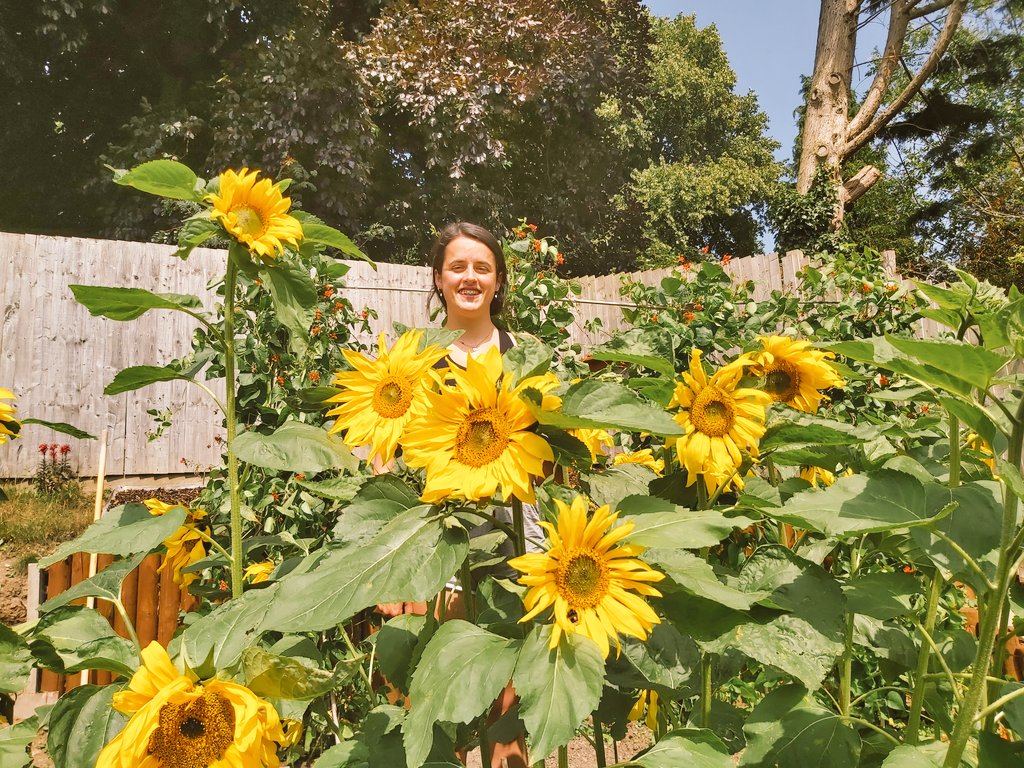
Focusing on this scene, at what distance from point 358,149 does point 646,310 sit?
28.7 ft

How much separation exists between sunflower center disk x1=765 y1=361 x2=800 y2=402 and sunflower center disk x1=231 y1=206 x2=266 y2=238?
741 mm

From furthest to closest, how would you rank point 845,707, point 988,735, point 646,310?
point 646,310 → point 845,707 → point 988,735

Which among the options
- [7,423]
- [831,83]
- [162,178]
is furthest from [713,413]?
[831,83]

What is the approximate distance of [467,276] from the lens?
7.75 feet

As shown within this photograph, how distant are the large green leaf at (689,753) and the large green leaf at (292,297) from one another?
653 millimetres

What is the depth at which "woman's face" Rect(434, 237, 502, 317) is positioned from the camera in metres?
2.36

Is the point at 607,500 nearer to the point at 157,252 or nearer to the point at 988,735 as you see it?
the point at 988,735

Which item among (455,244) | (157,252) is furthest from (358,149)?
(455,244)

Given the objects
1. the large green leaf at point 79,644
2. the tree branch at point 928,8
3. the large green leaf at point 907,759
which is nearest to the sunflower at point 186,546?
the large green leaf at point 79,644

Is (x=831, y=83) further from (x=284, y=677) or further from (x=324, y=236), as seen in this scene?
(x=284, y=677)

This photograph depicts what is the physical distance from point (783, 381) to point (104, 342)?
7141mm

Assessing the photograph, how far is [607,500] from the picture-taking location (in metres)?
0.89

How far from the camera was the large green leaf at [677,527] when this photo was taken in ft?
2.21

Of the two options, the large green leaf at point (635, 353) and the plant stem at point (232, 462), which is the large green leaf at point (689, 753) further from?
the plant stem at point (232, 462)
